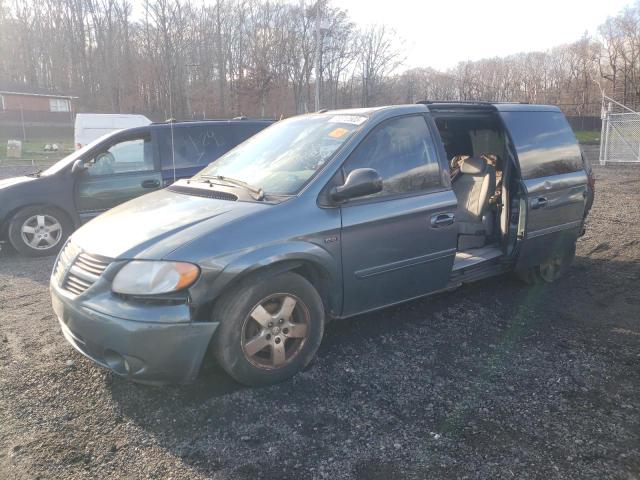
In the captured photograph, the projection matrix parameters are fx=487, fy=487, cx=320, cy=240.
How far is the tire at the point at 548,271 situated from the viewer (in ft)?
17.2

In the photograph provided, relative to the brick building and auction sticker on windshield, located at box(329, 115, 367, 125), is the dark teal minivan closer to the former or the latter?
auction sticker on windshield, located at box(329, 115, 367, 125)

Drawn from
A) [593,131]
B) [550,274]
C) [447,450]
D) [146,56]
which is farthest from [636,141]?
[146,56]

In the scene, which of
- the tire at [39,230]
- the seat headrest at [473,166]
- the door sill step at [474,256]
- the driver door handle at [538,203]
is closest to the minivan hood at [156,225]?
the door sill step at [474,256]

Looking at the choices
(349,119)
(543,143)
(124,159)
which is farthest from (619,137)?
(349,119)

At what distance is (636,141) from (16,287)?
22.7 m

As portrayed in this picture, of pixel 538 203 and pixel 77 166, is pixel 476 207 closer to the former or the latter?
pixel 538 203

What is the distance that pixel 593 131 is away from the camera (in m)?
42.2

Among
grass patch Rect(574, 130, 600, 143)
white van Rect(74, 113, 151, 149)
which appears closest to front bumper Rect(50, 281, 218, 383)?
white van Rect(74, 113, 151, 149)

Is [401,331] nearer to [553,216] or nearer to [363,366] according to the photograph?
[363,366]

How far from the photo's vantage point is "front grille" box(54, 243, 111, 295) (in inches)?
117

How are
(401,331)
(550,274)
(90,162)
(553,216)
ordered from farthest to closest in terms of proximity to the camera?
(90,162) < (550,274) < (553,216) < (401,331)

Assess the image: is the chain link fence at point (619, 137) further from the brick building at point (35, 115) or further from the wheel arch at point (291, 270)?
the brick building at point (35, 115)

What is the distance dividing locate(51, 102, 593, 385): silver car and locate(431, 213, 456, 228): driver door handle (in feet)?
0.04

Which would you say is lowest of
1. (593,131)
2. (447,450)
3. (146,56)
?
(447,450)
